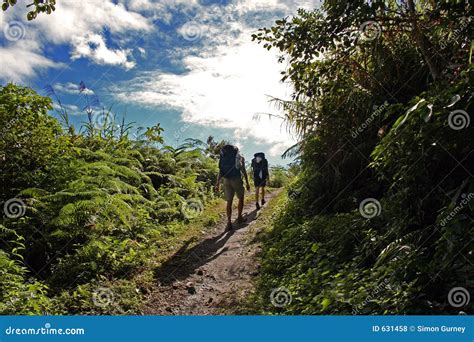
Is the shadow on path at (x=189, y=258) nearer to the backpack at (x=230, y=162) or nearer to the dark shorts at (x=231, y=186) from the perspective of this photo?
the dark shorts at (x=231, y=186)

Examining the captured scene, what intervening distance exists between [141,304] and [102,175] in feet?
11.7

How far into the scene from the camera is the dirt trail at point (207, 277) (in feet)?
17.6

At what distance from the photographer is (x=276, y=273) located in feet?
20.2

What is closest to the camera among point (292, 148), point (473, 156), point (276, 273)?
point (473, 156)

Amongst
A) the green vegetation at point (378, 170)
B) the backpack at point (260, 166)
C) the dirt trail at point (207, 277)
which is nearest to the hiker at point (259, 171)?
the backpack at point (260, 166)

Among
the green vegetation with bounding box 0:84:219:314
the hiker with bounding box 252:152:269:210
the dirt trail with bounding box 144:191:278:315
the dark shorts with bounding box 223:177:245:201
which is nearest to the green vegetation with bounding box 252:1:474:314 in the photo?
the dirt trail with bounding box 144:191:278:315

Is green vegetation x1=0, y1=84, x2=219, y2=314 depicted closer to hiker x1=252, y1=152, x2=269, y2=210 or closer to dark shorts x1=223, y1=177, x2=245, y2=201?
dark shorts x1=223, y1=177, x2=245, y2=201

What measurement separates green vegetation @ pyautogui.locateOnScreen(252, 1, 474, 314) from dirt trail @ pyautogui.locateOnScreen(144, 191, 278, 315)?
0.42m

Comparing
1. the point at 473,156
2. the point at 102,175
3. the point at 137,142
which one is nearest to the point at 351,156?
the point at 473,156

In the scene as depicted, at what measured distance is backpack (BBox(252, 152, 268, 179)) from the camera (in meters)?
12.7

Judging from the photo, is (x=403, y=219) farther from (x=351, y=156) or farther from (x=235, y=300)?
(x=351, y=156)

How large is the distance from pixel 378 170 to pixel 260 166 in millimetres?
7343

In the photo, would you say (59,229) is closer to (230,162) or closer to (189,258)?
(189,258)

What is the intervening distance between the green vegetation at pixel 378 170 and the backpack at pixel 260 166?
3.72 m
